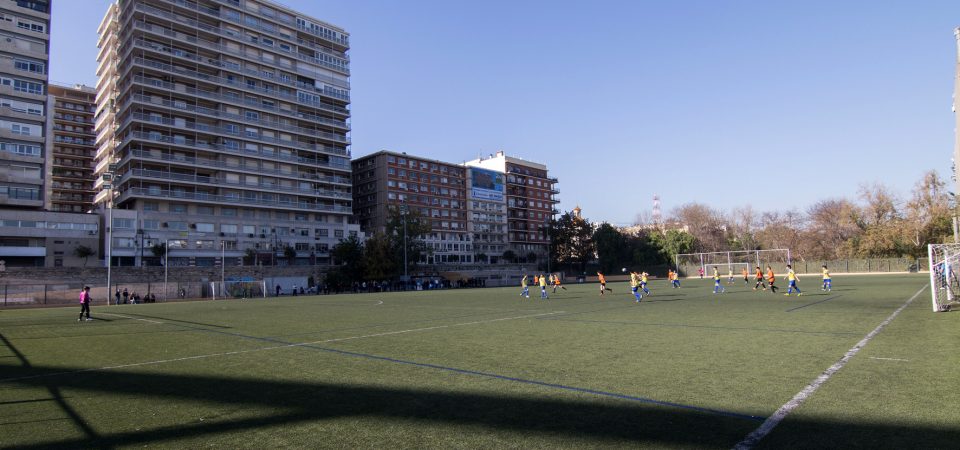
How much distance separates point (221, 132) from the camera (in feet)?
270

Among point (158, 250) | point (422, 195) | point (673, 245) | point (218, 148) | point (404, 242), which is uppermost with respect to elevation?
point (218, 148)

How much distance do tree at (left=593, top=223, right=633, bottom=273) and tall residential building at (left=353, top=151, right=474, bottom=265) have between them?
3297 centimetres

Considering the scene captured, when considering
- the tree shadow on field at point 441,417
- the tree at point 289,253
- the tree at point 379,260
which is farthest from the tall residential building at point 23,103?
the tree shadow on field at point 441,417

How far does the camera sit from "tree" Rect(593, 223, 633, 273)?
101625 mm

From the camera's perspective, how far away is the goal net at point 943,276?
18125 mm

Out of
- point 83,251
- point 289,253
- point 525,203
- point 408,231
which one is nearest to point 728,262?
point 408,231

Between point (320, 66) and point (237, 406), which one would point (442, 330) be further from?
point (320, 66)

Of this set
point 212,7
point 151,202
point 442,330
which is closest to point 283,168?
point 151,202

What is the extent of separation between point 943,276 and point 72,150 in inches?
5256

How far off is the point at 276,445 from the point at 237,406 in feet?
7.00

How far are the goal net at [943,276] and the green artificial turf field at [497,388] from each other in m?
3.71

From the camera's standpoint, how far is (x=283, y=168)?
89750mm

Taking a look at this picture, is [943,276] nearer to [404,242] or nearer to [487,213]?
[404,242]

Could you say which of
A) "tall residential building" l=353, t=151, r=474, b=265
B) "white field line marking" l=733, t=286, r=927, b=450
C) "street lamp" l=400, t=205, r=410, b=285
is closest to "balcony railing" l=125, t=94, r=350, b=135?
"tall residential building" l=353, t=151, r=474, b=265
